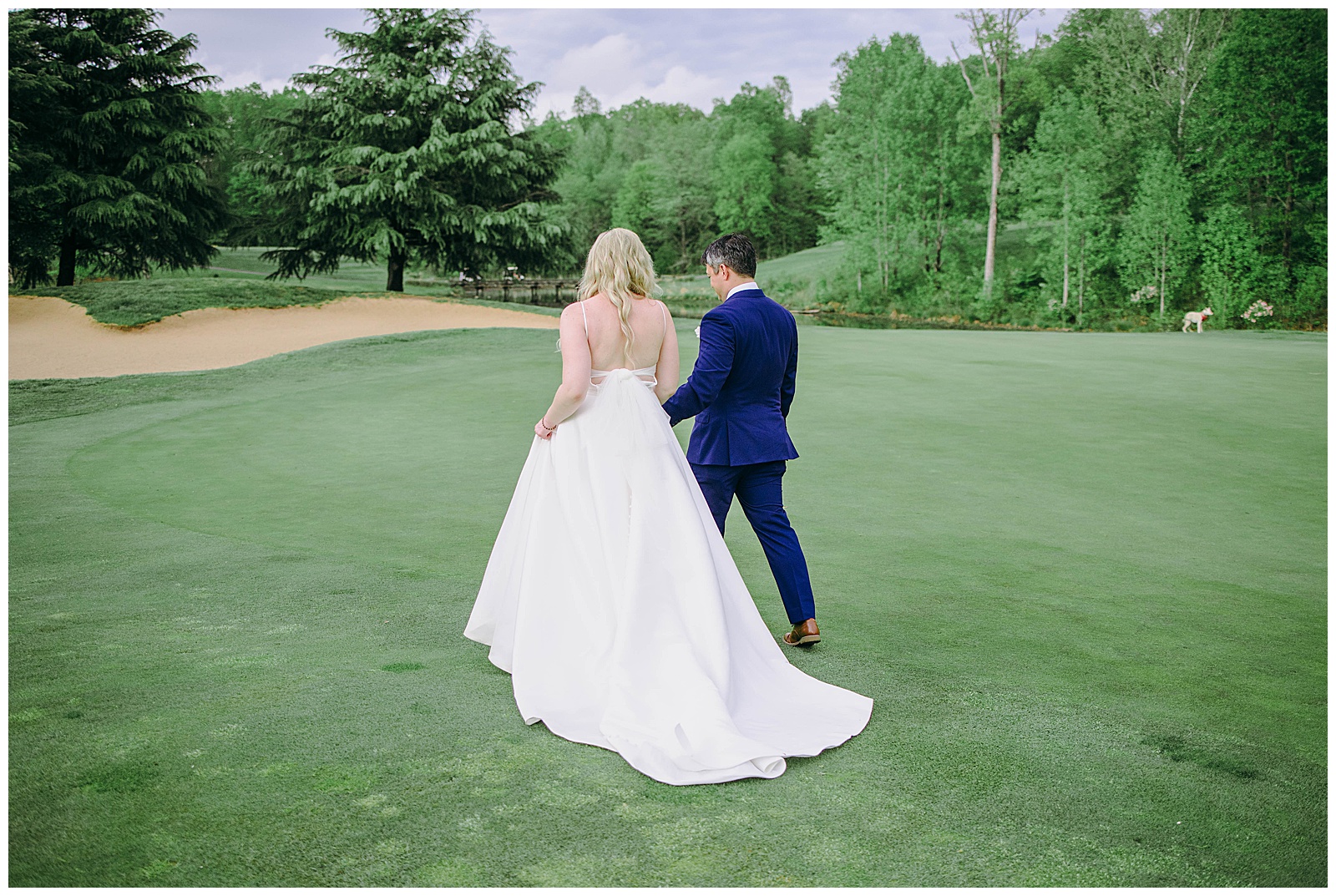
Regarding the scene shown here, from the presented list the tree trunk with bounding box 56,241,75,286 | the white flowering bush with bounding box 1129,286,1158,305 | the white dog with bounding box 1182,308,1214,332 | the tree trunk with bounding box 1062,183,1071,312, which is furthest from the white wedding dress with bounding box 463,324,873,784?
the white flowering bush with bounding box 1129,286,1158,305

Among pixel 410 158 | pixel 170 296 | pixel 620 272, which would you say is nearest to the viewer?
pixel 620 272

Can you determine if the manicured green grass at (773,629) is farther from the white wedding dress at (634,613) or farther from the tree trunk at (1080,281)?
the tree trunk at (1080,281)

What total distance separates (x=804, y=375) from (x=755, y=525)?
1091 centimetres

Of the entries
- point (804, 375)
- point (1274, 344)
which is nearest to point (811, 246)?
point (1274, 344)

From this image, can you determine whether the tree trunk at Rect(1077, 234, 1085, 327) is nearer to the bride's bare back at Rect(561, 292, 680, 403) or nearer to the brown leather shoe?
the brown leather shoe

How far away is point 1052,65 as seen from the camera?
5353 centimetres

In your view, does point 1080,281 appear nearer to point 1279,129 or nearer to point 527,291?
point 1279,129

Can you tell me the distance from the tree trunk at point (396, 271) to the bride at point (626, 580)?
30131mm

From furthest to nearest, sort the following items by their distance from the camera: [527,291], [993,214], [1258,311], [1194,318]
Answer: [527,291]
[993,214]
[1258,311]
[1194,318]

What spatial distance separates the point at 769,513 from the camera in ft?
15.5

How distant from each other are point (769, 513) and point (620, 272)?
57.0 inches

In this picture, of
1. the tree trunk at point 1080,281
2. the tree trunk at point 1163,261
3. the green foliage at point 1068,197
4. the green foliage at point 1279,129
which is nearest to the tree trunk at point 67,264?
the green foliage at point 1068,197

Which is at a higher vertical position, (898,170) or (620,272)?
(898,170)

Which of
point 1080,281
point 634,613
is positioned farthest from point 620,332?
point 1080,281
